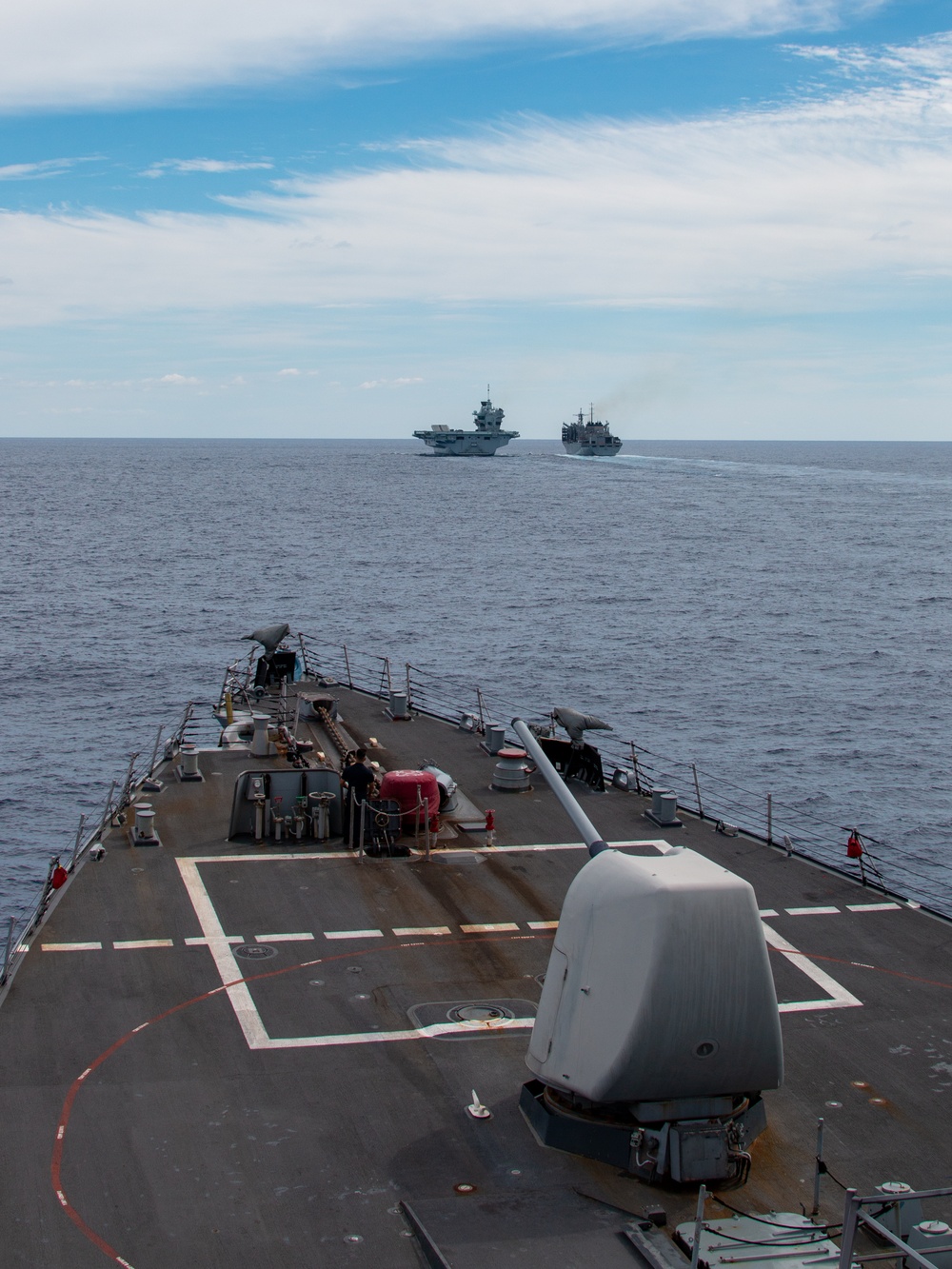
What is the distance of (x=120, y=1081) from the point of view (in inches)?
535

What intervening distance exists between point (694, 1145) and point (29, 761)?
124ft

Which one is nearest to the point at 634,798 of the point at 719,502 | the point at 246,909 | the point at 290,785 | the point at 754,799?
the point at 290,785

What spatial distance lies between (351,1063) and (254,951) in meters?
3.55

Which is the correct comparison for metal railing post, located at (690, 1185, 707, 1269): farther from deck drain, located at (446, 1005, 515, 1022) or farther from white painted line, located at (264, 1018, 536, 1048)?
deck drain, located at (446, 1005, 515, 1022)

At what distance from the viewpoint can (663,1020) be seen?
11.3 metres

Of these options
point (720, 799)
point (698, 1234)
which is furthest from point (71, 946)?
point (720, 799)

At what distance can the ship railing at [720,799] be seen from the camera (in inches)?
1181

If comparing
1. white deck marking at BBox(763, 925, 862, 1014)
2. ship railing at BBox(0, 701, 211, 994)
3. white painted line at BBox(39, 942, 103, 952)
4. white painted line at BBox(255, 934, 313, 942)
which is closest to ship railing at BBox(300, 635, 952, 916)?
white deck marking at BBox(763, 925, 862, 1014)

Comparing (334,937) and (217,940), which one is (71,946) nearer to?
(217,940)

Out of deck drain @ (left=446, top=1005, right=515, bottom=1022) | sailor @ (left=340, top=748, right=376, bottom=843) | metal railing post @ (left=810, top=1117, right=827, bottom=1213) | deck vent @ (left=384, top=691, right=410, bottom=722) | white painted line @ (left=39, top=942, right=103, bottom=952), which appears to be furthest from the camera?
deck vent @ (left=384, top=691, right=410, bottom=722)

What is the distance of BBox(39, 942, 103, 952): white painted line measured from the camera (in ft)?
56.3

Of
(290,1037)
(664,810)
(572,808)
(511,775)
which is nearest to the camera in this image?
(572,808)

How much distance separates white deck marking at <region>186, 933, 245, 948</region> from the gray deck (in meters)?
0.04

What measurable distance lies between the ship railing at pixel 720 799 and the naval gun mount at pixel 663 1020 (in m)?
9.61
